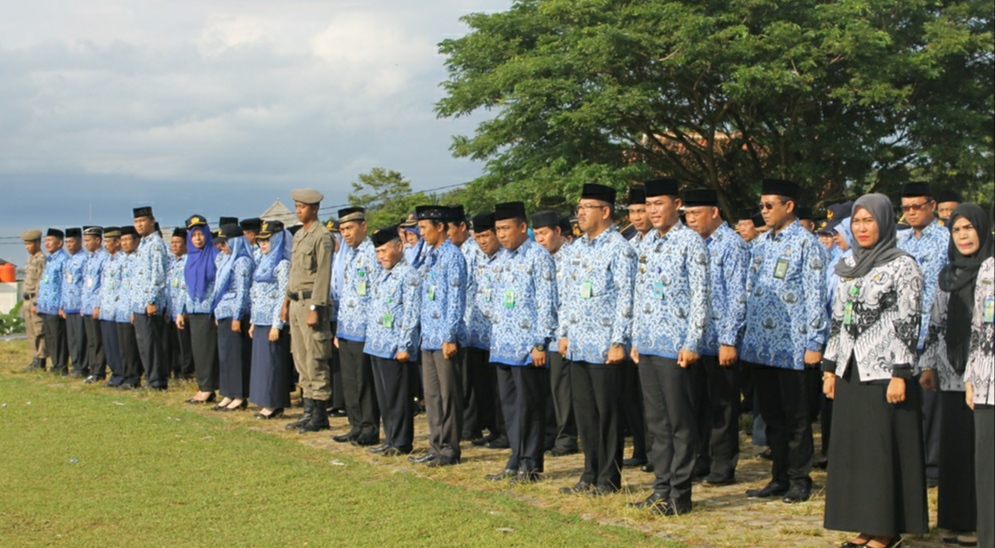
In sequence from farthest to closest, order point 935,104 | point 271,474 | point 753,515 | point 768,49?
point 935,104, point 768,49, point 271,474, point 753,515

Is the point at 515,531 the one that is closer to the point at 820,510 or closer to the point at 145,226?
the point at 820,510

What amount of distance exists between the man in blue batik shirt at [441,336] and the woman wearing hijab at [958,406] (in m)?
3.79

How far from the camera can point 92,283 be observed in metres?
15.1

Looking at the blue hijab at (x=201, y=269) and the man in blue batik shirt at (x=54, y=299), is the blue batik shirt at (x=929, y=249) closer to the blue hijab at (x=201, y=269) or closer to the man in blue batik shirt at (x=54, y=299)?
the blue hijab at (x=201, y=269)

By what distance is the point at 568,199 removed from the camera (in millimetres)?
22234

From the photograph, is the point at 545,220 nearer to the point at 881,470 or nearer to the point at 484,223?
the point at 484,223

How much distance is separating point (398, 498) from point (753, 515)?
236 centimetres

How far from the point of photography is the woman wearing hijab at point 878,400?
5.66 metres

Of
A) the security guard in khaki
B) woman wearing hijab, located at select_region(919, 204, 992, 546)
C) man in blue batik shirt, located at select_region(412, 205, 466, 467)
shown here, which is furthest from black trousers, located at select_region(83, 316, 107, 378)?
woman wearing hijab, located at select_region(919, 204, 992, 546)

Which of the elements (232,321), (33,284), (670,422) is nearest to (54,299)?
(33,284)

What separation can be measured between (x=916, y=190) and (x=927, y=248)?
469 millimetres

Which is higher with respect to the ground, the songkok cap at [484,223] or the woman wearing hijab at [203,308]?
the songkok cap at [484,223]

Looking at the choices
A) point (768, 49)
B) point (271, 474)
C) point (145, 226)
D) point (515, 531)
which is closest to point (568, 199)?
point (768, 49)

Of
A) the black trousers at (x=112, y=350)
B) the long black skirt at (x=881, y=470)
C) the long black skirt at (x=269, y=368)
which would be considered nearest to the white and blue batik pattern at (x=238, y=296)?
the long black skirt at (x=269, y=368)
